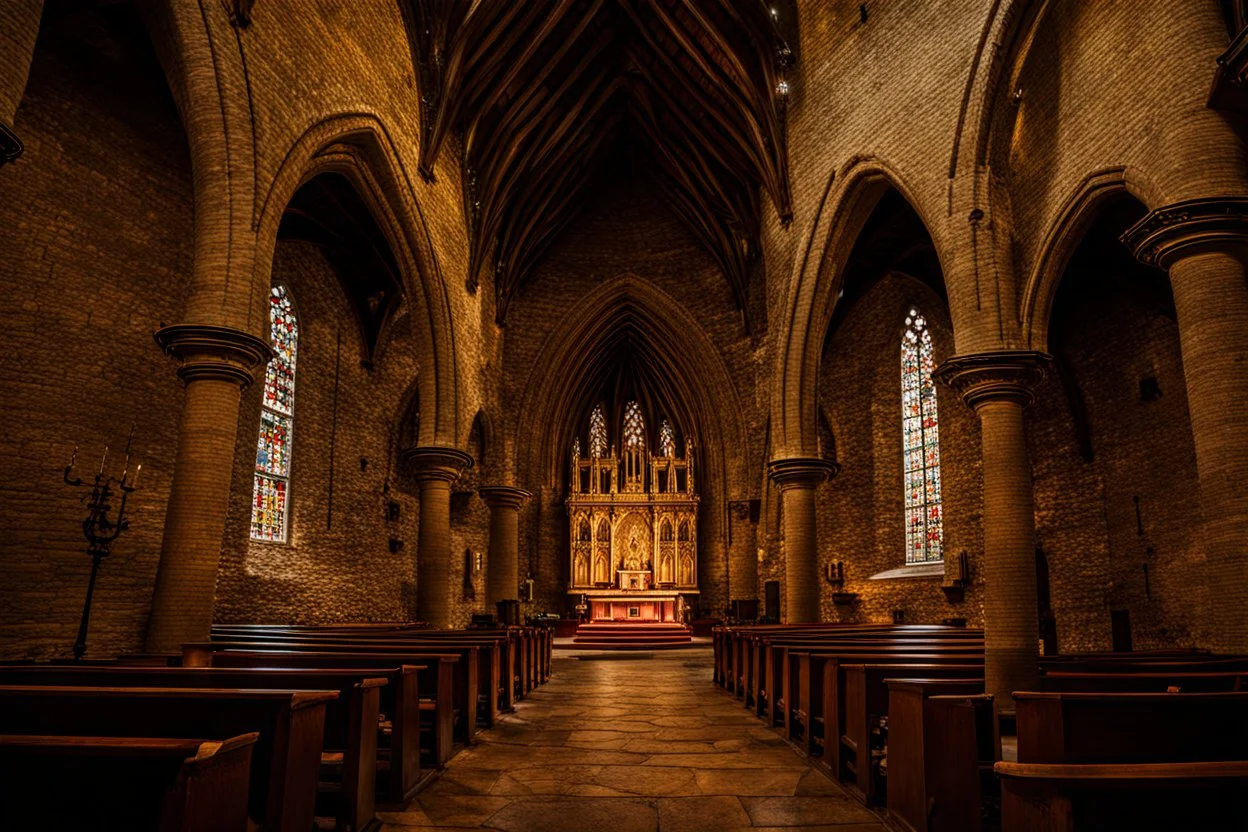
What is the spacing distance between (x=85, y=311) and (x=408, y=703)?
8231mm

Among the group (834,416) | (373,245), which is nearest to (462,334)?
(373,245)

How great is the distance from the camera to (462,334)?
16.8 m

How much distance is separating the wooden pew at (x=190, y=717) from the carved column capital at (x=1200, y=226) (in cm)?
775

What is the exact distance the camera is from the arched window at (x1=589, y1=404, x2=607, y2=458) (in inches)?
1060

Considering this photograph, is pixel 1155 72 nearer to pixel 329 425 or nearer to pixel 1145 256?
pixel 1145 256

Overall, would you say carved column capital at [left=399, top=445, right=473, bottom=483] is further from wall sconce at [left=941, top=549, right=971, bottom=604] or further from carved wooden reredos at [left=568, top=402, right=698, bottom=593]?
wall sconce at [left=941, top=549, right=971, bottom=604]

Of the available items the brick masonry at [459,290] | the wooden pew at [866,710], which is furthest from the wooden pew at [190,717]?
the brick masonry at [459,290]

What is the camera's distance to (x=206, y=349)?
323 inches

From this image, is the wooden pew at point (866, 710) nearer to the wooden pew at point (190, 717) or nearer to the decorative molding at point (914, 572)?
the wooden pew at point (190, 717)

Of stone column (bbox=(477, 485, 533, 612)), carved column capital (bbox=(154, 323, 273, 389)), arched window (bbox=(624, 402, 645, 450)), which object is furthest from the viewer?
arched window (bbox=(624, 402, 645, 450))

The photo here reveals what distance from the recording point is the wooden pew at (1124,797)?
1.99 m

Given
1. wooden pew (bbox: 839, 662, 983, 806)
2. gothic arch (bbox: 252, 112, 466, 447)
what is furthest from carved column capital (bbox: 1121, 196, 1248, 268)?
gothic arch (bbox: 252, 112, 466, 447)

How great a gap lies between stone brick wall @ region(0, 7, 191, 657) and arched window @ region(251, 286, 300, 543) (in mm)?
4358

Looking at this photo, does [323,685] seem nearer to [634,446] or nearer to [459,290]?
[459,290]
